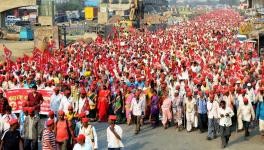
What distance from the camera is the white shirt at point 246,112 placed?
12036 mm

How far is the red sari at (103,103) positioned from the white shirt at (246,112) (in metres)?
3.68

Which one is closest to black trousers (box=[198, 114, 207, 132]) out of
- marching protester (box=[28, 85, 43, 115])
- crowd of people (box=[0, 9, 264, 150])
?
crowd of people (box=[0, 9, 264, 150])

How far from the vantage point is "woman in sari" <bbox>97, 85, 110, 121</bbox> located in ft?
44.7

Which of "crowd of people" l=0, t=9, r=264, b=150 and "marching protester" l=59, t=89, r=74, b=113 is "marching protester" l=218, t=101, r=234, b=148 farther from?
"marching protester" l=59, t=89, r=74, b=113

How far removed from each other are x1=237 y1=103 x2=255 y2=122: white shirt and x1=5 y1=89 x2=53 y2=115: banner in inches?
193

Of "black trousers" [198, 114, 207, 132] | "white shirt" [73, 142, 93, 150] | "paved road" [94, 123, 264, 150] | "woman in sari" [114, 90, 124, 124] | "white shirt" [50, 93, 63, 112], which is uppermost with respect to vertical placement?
"white shirt" [50, 93, 63, 112]

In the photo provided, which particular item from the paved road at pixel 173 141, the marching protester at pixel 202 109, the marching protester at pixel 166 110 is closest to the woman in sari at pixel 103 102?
the paved road at pixel 173 141

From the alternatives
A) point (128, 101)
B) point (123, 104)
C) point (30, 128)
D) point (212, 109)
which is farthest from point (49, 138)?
point (123, 104)

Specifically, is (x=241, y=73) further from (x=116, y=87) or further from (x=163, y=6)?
(x=163, y=6)

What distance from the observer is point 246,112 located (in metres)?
12.0

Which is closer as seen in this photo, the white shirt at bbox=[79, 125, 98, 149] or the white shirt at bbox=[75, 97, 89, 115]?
the white shirt at bbox=[79, 125, 98, 149]

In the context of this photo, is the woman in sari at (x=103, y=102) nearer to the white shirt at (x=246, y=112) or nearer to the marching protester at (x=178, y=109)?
the marching protester at (x=178, y=109)

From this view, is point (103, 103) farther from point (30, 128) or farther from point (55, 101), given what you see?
point (30, 128)

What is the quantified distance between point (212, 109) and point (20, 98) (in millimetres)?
4887
